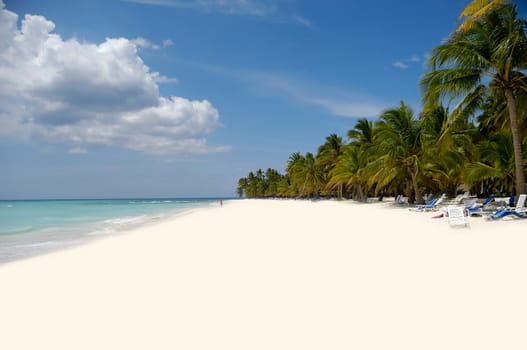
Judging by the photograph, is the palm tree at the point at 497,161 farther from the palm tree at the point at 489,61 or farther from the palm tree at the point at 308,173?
the palm tree at the point at 308,173

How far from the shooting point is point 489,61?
38.5 ft

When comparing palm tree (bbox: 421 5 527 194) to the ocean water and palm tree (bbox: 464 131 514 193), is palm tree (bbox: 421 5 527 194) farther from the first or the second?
the ocean water

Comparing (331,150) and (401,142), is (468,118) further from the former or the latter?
(331,150)

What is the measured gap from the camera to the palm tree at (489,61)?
11156 millimetres

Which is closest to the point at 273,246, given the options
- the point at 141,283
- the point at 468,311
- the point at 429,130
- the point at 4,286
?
the point at 141,283

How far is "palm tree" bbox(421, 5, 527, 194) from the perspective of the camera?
11.2 meters

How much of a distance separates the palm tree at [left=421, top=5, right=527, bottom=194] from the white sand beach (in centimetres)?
756

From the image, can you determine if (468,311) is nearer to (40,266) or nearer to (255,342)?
(255,342)

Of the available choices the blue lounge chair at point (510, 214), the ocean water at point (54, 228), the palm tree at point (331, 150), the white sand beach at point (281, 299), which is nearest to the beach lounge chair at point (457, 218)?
the blue lounge chair at point (510, 214)

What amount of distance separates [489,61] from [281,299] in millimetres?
12984

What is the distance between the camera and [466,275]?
4.27 meters

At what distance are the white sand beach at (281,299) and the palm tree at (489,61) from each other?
756 centimetres

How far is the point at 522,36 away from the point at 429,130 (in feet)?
35.8

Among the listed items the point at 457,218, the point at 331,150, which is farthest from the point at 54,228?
the point at 331,150
